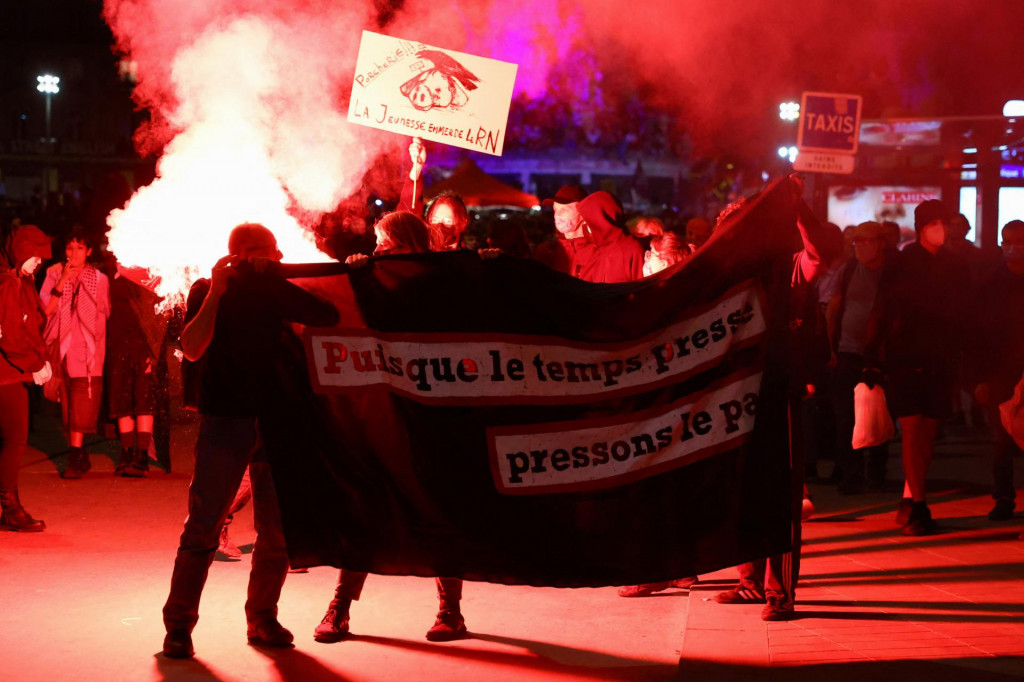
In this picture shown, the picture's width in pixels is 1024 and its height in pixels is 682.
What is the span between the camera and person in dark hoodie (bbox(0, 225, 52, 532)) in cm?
814

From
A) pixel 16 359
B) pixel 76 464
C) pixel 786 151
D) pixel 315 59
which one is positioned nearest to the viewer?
pixel 16 359

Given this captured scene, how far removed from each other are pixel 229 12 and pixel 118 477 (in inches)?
175

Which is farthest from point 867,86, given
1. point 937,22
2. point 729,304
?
point 729,304

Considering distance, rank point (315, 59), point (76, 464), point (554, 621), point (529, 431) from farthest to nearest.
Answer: point (76, 464) < point (315, 59) < point (554, 621) < point (529, 431)

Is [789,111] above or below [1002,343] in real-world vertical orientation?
above

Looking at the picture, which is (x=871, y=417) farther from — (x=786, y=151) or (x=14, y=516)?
(x=786, y=151)

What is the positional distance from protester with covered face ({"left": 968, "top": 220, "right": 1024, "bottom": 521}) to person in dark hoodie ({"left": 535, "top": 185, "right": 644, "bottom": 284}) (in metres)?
2.78

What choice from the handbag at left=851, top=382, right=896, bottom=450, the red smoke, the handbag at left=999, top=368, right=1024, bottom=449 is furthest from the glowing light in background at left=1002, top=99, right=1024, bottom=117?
the handbag at left=851, top=382, right=896, bottom=450

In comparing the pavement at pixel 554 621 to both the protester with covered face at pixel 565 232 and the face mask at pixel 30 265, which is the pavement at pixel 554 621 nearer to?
the face mask at pixel 30 265

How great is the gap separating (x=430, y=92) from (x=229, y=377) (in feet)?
10.1

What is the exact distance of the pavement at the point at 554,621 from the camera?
17.5 feet

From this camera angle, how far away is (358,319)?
5496 mm

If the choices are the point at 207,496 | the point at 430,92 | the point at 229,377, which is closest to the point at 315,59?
the point at 430,92

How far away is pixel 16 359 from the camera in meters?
8.16
